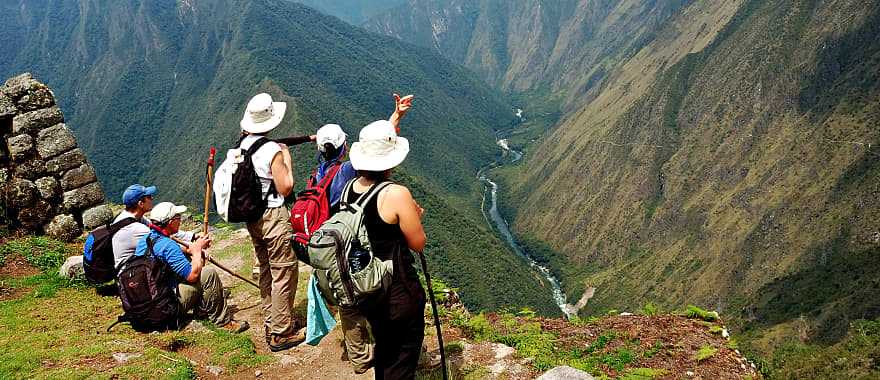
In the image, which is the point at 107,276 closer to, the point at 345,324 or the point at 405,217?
the point at 345,324

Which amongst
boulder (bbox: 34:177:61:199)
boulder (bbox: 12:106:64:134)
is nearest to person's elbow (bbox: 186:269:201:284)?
boulder (bbox: 34:177:61:199)

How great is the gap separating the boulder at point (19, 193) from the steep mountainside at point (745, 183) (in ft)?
270

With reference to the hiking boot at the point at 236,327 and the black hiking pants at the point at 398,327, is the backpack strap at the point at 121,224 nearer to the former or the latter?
the hiking boot at the point at 236,327

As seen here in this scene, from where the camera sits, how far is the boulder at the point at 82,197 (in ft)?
56.1

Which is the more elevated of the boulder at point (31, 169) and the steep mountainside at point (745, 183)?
the boulder at point (31, 169)

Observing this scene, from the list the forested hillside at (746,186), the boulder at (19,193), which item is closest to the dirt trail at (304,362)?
the boulder at (19,193)

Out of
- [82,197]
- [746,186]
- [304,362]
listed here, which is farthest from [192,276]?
[746,186]

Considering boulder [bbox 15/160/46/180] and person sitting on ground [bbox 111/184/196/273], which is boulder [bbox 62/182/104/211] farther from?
person sitting on ground [bbox 111/184/196/273]

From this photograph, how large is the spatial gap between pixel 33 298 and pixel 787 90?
164m

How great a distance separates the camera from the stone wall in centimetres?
1655

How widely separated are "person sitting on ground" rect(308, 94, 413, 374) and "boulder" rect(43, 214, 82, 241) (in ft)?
35.7

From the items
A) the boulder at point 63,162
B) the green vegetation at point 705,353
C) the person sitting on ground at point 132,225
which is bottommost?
the green vegetation at point 705,353

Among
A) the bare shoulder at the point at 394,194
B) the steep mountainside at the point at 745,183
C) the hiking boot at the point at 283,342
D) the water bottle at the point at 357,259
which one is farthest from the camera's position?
the steep mountainside at the point at 745,183

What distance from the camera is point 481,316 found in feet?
43.0
